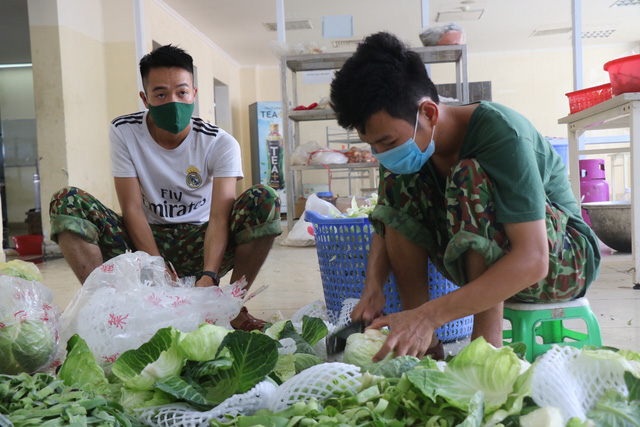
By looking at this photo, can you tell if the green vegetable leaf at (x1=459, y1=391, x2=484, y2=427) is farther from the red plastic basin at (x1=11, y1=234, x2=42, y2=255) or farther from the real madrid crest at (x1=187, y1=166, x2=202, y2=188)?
the red plastic basin at (x1=11, y1=234, x2=42, y2=255)

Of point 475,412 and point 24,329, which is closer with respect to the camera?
point 475,412

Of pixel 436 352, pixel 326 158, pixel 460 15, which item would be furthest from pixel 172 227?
pixel 460 15

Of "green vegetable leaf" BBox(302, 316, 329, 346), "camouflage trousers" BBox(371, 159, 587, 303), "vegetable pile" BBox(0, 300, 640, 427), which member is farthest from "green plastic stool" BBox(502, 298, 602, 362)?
"green vegetable leaf" BBox(302, 316, 329, 346)

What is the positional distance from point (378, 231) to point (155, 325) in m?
0.69

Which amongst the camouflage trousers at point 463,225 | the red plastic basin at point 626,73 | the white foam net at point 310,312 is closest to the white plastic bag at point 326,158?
the red plastic basin at point 626,73

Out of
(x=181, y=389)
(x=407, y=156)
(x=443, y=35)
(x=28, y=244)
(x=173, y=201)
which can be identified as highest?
(x=443, y=35)

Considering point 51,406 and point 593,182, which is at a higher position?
point 593,182

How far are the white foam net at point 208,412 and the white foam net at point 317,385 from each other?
27 mm

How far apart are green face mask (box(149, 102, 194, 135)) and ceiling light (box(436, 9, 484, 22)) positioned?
310 inches

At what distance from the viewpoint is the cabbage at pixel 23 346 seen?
1355 mm

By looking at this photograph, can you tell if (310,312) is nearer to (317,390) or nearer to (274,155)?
(317,390)

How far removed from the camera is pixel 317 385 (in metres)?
0.96

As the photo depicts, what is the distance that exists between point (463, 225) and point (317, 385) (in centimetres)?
58

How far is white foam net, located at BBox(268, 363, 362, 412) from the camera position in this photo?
952 millimetres
